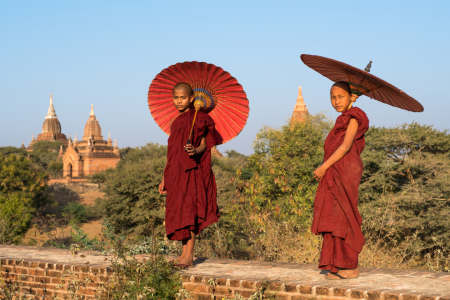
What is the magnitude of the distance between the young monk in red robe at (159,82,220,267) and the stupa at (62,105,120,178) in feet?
156

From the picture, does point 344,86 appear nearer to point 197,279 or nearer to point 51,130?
point 197,279

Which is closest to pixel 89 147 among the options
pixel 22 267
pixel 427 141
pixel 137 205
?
pixel 137 205

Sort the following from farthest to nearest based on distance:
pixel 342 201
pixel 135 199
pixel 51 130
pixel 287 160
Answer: pixel 51 130, pixel 135 199, pixel 287 160, pixel 342 201

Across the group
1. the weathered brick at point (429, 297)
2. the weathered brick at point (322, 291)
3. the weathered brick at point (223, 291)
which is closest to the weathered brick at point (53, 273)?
the weathered brick at point (223, 291)

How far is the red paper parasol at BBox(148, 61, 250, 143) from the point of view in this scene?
472 centimetres

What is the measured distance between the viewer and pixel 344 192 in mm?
3867

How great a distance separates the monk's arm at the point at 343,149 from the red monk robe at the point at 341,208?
2.1 inches

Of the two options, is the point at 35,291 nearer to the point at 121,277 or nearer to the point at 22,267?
the point at 22,267

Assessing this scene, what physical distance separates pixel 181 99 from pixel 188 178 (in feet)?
2.63

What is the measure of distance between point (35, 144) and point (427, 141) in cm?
6786

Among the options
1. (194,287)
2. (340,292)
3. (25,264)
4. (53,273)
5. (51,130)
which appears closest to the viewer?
(340,292)

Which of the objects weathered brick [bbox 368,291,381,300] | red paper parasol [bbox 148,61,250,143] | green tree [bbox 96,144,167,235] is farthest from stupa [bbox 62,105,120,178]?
weathered brick [bbox 368,291,381,300]

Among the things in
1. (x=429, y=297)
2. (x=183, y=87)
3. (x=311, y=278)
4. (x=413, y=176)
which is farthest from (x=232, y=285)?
(x=413, y=176)

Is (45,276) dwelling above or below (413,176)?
below
